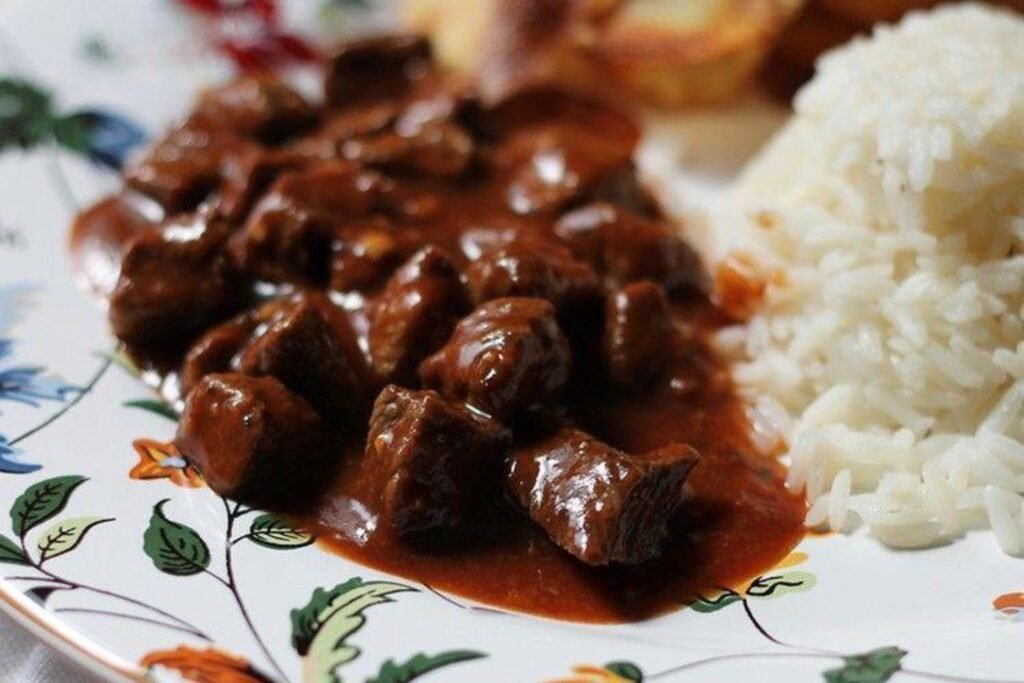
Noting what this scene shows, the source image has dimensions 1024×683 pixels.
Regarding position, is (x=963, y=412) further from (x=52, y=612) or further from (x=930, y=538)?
(x=52, y=612)

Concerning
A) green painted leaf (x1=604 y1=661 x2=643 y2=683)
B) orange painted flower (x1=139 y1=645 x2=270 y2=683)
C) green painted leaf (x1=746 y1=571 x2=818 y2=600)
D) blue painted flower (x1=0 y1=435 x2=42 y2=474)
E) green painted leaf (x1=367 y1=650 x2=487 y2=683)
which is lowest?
green painted leaf (x1=746 y1=571 x2=818 y2=600)

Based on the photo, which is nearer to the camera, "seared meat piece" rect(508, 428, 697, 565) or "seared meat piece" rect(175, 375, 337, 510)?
"seared meat piece" rect(508, 428, 697, 565)

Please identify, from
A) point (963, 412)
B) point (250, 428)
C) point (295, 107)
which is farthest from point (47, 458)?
point (963, 412)

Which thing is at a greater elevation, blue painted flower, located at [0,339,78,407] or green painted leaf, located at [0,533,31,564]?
blue painted flower, located at [0,339,78,407]

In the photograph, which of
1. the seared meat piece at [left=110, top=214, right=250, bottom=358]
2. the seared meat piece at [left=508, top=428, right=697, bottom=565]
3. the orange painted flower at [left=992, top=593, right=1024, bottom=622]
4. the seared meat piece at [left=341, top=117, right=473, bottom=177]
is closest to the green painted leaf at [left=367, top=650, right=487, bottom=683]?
the seared meat piece at [left=508, top=428, right=697, bottom=565]

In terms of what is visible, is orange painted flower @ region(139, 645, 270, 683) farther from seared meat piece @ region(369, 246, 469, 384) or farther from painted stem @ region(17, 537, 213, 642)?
seared meat piece @ region(369, 246, 469, 384)

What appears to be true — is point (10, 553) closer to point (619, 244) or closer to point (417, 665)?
point (417, 665)

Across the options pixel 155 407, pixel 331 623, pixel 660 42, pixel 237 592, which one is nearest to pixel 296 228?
pixel 155 407
